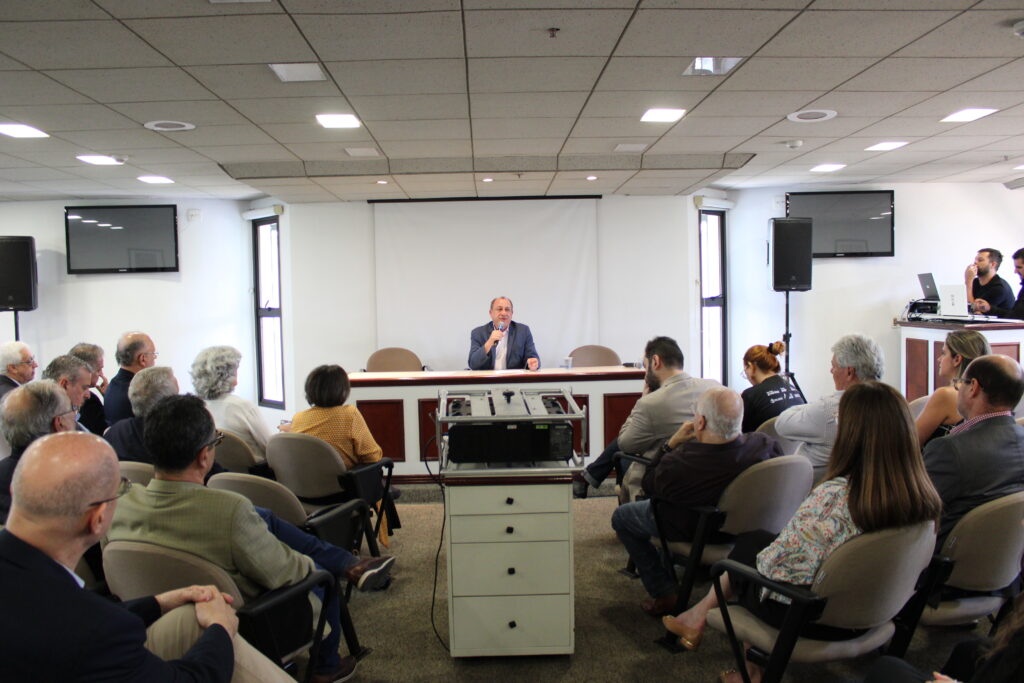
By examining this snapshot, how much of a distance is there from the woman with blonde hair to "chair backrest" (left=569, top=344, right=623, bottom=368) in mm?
3534

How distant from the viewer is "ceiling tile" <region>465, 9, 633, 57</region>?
8.80ft

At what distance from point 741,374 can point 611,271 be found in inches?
88.7

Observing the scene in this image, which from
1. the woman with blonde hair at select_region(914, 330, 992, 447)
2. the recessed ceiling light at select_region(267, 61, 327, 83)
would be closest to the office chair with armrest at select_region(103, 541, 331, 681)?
the recessed ceiling light at select_region(267, 61, 327, 83)

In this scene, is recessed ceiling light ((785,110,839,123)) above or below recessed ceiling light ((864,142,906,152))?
below

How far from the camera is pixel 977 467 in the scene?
2.27 meters

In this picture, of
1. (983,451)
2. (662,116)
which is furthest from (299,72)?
(983,451)

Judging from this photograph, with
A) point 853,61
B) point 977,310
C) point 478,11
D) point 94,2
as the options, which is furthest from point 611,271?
point 94,2

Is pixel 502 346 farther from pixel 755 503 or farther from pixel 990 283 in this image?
pixel 990 283

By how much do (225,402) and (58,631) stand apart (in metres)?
2.36

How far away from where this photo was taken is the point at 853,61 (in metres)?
3.34

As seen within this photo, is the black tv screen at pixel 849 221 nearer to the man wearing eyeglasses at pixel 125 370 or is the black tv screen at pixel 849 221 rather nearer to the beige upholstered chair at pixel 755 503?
the beige upholstered chair at pixel 755 503

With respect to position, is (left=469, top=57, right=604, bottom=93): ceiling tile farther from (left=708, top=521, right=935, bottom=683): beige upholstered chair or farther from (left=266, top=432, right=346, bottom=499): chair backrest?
(left=708, top=521, right=935, bottom=683): beige upholstered chair

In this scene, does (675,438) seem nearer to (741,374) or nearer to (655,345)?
(655,345)

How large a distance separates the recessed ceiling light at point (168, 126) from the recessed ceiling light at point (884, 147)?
205 inches
